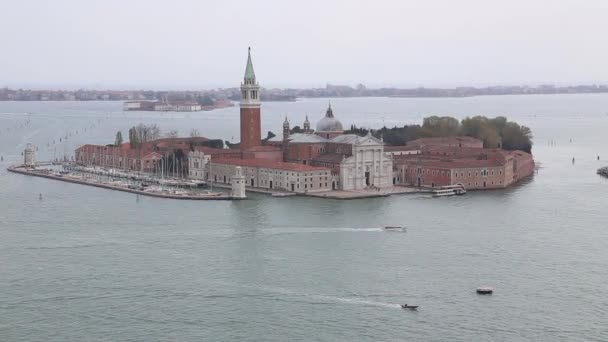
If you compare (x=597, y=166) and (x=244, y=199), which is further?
(x=597, y=166)

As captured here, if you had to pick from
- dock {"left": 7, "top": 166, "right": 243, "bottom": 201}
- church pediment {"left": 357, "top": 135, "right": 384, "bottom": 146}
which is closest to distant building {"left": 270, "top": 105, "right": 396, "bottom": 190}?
church pediment {"left": 357, "top": 135, "right": 384, "bottom": 146}

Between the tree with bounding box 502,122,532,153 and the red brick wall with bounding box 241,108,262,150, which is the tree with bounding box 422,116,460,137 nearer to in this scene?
the tree with bounding box 502,122,532,153

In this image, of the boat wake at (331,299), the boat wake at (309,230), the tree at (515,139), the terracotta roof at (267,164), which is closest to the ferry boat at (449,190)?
the terracotta roof at (267,164)

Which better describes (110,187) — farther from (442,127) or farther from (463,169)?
(442,127)

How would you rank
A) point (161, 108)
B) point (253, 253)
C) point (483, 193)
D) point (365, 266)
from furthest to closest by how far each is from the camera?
point (161, 108)
point (483, 193)
point (253, 253)
point (365, 266)

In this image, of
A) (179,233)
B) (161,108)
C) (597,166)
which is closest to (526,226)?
(179,233)

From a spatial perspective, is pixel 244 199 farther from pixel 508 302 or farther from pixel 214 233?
pixel 508 302
